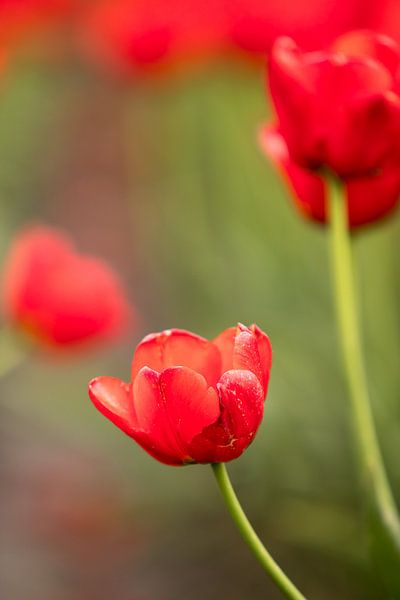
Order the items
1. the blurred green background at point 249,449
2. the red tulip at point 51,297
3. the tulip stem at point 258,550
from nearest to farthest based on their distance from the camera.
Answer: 1. the tulip stem at point 258,550
2. the red tulip at point 51,297
3. the blurred green background at point 249,449

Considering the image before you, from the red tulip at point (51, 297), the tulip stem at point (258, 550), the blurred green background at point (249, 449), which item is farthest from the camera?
the blurred green background at point (249, 449)

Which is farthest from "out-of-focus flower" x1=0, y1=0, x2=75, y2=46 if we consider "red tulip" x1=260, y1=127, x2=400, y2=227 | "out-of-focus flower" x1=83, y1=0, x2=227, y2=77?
"red tulip" x1=260, y1=127, x2=400, y2=227

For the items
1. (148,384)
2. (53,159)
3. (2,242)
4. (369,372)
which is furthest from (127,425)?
(53,159)

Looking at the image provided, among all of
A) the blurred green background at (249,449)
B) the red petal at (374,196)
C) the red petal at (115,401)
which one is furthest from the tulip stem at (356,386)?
the blurred green background at (249,449)

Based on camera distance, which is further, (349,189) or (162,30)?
(162,30)

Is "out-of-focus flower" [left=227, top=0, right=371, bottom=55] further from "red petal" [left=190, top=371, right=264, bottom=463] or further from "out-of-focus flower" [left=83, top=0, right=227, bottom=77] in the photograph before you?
"red petal" [left=190, top=371, right=264, bottom=463]

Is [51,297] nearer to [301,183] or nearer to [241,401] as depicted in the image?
[301,183]

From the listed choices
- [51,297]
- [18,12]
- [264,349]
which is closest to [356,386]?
[264,349]

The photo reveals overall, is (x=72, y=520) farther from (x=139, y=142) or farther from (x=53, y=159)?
(x=53, y=159)

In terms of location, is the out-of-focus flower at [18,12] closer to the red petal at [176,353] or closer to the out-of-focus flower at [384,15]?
the out-of-focus flower at [384,15]
